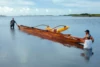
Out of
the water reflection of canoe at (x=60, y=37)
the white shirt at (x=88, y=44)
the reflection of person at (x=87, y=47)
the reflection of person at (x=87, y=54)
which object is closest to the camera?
the reflection of person at (x=87, y=54)

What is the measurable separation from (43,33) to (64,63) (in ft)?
44.9

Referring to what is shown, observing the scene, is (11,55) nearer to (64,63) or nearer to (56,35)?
(64,63)

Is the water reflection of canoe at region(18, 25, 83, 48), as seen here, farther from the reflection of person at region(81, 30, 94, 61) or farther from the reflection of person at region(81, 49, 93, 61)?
the reflection of person at region(81, 49, 93, 61)

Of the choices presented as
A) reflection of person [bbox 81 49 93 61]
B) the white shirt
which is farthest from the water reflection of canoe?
reflection of person [bbox 81 49 93 61]

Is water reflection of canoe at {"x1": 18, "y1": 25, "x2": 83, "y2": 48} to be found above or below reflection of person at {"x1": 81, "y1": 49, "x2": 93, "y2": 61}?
above

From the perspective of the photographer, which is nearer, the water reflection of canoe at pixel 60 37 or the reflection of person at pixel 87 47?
the reflection of person at pixel 87 47

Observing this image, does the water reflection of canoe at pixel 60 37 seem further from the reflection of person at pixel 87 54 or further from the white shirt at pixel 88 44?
the reflection of person at pixel 87 54

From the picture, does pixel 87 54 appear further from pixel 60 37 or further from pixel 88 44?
pixel 60 37

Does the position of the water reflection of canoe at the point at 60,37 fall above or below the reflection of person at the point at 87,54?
above

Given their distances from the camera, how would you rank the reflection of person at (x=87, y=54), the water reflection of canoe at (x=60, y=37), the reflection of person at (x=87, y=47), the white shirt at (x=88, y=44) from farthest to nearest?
the water reflection of canoe at (x=60, y=37), the white shirt at (x=88, y=44), the reflection of person at (x=87, y=47), the reflection of person at (x=87, y=54)

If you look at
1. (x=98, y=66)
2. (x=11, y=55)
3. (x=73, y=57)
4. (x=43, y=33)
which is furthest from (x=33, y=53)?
(x=43, y=33)

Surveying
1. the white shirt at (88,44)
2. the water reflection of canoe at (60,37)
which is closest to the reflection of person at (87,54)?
the white shirt at (88,44)

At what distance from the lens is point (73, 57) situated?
16.6m

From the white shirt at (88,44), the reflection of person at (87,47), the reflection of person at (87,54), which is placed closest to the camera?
the reflection of person at (87,54)
